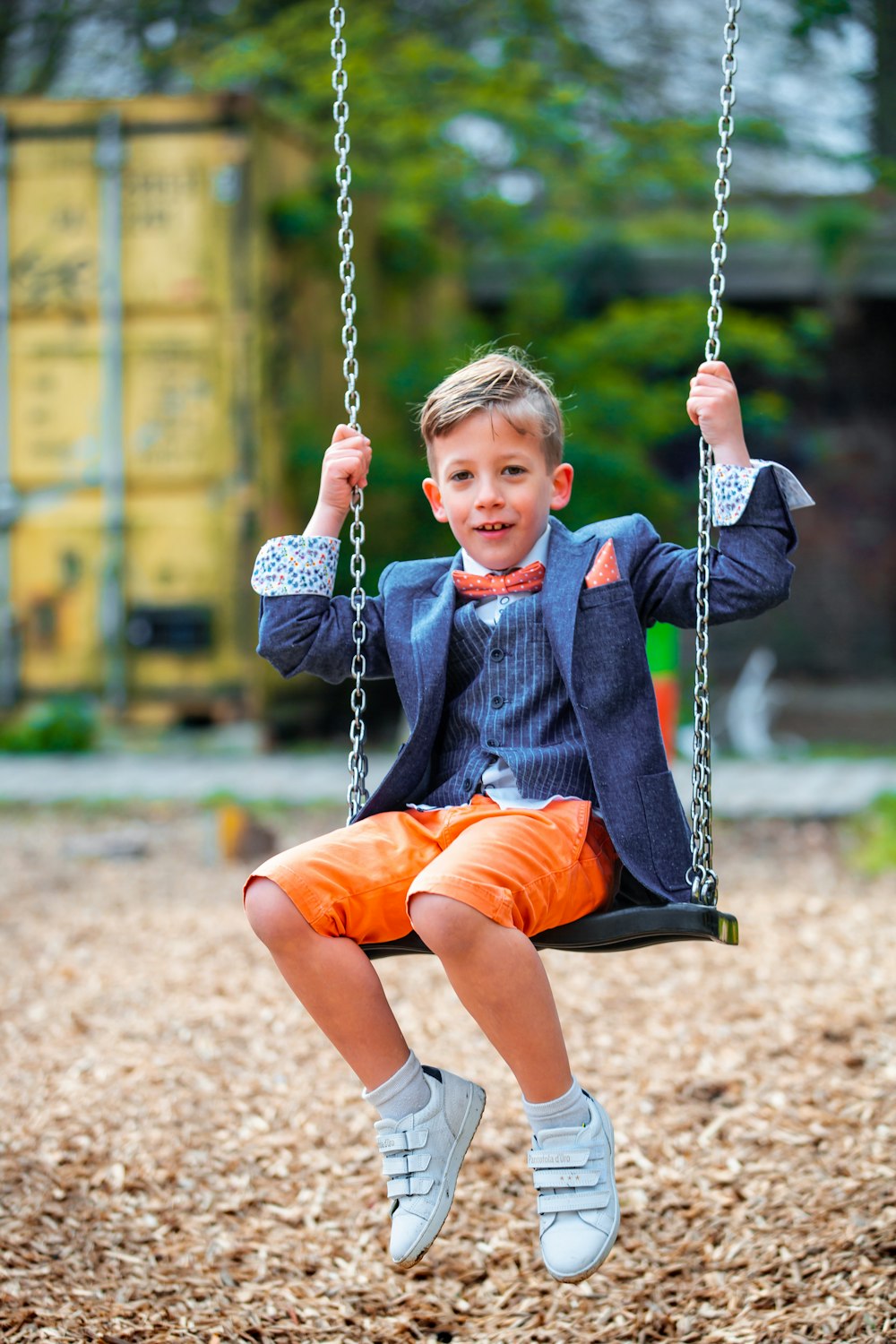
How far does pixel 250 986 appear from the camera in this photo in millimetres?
4855

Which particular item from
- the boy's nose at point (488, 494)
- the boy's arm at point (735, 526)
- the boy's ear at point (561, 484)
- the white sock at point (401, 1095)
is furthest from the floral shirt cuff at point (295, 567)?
the white sock at point (401, 1095)

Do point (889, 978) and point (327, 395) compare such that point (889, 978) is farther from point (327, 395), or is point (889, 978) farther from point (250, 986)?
point (327, 395)

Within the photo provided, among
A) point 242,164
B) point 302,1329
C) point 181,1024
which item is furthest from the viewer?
point 242,164

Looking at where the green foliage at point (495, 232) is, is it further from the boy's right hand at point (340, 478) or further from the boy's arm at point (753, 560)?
the boy's arm at point (753, 560)

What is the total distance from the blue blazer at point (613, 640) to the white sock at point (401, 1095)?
0.45 metres

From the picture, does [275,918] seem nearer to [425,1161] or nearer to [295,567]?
[425,1161]

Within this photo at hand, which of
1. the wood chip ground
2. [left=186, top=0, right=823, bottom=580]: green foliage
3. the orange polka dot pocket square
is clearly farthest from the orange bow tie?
[left=186, top=0, right=823, bottom=580]: green foliage

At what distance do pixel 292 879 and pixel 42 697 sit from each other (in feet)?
23.9

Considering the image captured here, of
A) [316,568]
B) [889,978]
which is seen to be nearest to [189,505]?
[889,978]

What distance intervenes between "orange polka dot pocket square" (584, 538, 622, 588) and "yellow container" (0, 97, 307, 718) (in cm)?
651

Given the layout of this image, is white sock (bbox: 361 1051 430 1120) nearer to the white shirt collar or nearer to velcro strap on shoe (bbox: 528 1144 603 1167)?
velcro strap on shoe (bbox: 528 1144 603 1167)

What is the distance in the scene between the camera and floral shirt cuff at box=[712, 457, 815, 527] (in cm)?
269

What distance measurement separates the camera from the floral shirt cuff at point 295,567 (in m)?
2.83

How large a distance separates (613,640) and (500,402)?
1.44 ft
